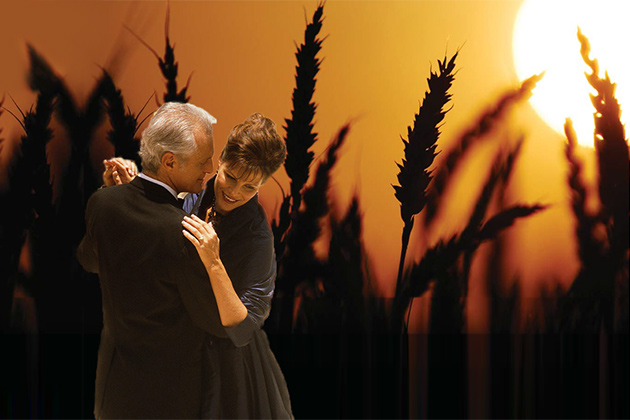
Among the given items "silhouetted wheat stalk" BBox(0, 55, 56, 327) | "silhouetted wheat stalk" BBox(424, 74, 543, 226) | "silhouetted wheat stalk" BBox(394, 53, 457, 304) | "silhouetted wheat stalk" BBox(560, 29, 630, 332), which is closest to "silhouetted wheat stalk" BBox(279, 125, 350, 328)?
"silhouetted wheat stalk" BBox(394, 53, 457, 304)

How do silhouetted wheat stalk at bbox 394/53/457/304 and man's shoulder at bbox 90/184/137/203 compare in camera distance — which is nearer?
man's shoulder at bbox 90/184/137/203

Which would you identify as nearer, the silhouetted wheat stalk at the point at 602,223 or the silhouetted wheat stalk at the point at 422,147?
the silhouetted wheat stalk at the point at 422,147

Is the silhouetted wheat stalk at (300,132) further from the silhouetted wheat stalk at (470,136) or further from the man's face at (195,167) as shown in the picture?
the man's face at (195,167)

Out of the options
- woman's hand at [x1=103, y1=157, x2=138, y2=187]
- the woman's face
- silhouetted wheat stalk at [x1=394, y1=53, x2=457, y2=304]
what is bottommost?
the woman's face

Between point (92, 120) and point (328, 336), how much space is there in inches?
65.8

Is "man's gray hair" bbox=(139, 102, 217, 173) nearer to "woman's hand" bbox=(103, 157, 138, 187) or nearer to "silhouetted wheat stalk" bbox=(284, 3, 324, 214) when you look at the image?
"woman's hand" bbox=(103, 157, 138, 187)

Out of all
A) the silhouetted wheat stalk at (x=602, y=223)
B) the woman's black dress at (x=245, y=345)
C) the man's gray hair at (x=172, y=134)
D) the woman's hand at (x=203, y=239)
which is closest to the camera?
the woman's hand at (x=203, y=239)

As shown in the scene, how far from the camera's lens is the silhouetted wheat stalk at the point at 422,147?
129 inches

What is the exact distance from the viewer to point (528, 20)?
3.51 metres

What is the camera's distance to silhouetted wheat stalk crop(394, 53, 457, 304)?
129 inches

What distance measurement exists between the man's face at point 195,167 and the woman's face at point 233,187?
0.23 feet

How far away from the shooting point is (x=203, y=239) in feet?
4.73

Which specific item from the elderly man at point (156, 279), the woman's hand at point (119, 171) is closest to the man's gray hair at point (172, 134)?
the elderly man at point (156, 279)

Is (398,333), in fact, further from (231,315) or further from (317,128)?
(231,315)
